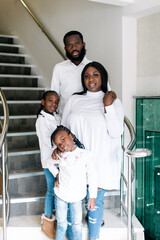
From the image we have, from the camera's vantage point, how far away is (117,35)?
305cm

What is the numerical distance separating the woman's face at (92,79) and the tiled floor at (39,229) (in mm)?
1074

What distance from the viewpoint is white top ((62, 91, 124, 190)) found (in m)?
2.05

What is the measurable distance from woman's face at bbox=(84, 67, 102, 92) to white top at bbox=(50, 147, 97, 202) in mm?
429

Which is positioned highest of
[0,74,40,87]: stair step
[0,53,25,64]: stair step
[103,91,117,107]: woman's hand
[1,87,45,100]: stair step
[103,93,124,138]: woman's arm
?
[0,53,25,64]: stair step

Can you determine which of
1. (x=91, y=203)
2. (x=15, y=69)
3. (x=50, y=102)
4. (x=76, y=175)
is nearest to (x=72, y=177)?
(x=76, y=175)

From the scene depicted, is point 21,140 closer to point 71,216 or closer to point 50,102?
point 50,102

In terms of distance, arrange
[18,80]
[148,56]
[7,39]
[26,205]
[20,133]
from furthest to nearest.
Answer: [7,39] < [18,80] < [20,133] < [148,56] < [26,205]

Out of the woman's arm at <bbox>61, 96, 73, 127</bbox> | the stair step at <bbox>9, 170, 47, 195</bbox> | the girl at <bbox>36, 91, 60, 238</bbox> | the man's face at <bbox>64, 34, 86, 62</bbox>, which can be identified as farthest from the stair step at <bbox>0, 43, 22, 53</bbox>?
the woman's arm at <bbox>61, 96, 73, 127</bbox>

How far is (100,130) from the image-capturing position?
2057 millimetres

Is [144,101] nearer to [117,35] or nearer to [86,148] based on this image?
[117,35]

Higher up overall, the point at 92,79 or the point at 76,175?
the point at 92,79

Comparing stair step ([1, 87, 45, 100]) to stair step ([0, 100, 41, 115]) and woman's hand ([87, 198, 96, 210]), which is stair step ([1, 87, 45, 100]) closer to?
stair step ([0, 100, 41, 115])

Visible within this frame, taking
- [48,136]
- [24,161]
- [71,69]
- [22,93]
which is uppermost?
[71,69]

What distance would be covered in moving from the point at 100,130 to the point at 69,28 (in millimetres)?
2131
